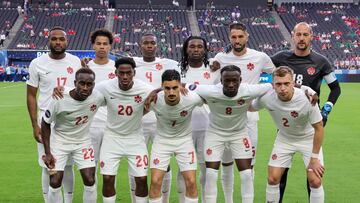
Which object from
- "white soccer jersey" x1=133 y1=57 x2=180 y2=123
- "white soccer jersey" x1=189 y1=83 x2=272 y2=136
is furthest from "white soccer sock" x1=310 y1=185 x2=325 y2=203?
"white soccer jersey" x1=133 y1=57 x2=180 y2=123

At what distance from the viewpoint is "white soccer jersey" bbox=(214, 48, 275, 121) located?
7352 mm

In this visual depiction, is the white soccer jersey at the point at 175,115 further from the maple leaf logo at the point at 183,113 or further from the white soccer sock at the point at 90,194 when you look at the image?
the white soccer sock at the point at 90,194

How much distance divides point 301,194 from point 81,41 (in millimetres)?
35945

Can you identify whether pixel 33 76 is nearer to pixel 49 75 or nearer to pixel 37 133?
pixel 49 75

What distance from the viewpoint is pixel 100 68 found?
7.22 m

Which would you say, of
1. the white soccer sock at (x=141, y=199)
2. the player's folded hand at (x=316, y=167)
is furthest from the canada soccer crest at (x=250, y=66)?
the white soccer sock at (x=141, y=199)

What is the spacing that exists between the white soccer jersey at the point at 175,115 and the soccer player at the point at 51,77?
1267mm

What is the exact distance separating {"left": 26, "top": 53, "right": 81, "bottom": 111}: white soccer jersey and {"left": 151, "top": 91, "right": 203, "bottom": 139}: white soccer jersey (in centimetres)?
124

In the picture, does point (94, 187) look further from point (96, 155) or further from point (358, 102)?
point (358, 102)

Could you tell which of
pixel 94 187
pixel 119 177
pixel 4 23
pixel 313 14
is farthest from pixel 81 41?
pixel 94 187

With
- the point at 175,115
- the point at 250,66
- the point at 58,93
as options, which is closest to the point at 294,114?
the point at 250,66

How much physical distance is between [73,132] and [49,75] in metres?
0.86

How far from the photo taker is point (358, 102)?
22.8 metres

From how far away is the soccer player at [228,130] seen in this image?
661 cm
